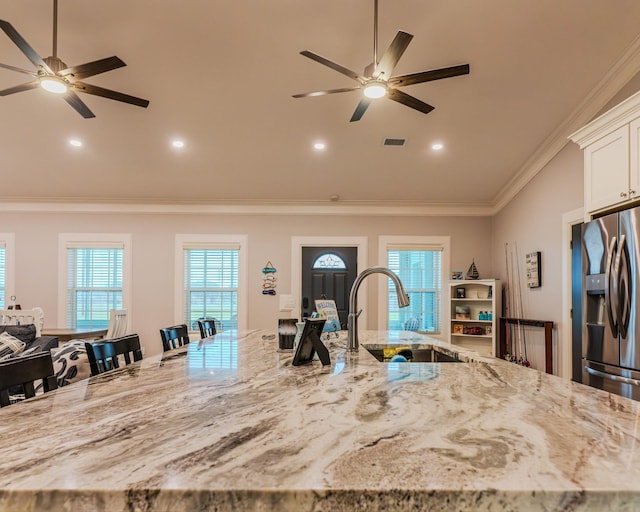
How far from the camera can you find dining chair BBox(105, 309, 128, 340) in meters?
5.16

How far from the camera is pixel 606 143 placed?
108 inches

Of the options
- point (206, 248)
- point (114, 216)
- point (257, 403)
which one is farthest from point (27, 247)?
point (257, 403)

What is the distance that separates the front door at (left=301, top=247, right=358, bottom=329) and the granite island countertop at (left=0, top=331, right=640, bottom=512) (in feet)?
16.2

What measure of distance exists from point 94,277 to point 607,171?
642 cm

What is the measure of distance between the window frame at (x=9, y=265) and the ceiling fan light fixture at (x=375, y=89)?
19.3 ft

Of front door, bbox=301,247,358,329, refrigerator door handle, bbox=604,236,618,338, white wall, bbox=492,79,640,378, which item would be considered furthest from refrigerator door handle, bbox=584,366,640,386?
front door, bbox=301,247,358,329

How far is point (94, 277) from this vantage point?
6.19 m

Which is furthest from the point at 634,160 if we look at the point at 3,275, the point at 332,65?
the point at 3,275

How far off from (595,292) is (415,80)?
6.22 feet

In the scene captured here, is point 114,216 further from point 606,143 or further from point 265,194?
point 606,143

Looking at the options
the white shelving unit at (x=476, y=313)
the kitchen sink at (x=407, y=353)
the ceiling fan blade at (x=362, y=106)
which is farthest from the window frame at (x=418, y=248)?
the kitchen sink at (x=407, y=353)

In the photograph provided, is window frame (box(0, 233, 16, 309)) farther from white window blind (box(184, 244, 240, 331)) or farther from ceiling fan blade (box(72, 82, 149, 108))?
ceiling fan blade (box(72, 82, 149, 108))

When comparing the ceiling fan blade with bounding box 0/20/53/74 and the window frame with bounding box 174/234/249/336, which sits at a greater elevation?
the ceiling fan blade with bounding box 0/20/53/74

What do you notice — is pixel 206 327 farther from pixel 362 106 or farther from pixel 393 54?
pixel 393 54
